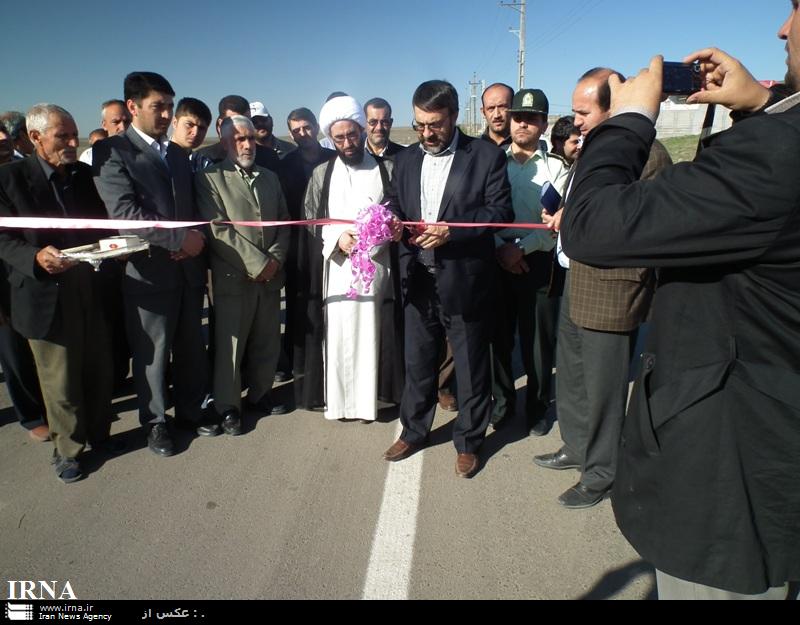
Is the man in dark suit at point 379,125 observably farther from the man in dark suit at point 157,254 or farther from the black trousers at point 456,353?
the black trousers at point 456,353

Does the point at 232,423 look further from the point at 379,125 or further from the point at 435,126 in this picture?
the point at 379,125

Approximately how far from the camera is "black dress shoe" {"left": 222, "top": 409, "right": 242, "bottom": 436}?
154 inches

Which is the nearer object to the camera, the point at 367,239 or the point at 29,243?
the point at 29,243

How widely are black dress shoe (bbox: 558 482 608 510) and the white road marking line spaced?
87 centimetres

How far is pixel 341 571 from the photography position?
8.23ft

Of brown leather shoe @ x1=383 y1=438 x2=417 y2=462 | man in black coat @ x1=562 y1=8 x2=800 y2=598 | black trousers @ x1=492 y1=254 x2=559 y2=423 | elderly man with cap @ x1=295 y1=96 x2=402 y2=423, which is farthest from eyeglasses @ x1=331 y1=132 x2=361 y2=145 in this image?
man in black coat @ x1=562 y1=8 x2=800 y2=598

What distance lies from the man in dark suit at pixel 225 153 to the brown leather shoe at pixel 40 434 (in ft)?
8.27

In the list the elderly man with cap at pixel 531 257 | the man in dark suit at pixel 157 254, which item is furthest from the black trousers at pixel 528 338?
the man in dark suit at pixel 157 254

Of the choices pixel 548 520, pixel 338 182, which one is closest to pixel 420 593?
pixel 548 520

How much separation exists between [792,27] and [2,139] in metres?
5.48

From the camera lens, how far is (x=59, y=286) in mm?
3258

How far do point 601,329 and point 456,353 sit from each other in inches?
36.1

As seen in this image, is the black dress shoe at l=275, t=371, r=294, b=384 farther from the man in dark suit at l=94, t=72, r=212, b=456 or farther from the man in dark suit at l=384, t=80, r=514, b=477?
the man in dark suit at l=384, t=80, r=514, b=477

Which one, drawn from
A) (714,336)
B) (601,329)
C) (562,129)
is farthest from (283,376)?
(714,336)
